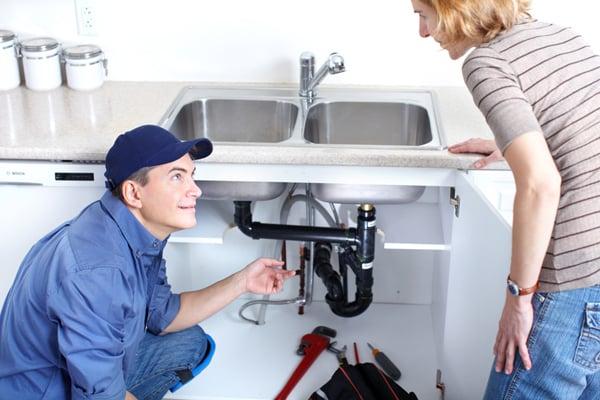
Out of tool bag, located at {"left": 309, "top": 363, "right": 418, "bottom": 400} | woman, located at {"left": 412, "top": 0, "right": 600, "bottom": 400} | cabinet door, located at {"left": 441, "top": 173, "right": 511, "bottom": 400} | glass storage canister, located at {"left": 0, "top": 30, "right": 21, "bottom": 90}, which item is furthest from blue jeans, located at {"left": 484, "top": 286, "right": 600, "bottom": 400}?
glass storage canister, located at {"left": 0, "top": 30, "right": 21, "bottom": 90}

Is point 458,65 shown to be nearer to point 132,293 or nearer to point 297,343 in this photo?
point 297,343

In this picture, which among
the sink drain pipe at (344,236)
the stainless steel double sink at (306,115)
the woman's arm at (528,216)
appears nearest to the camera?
the woman's arm at (528,216)

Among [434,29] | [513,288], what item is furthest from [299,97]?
[513,288]

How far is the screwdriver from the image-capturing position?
229cm

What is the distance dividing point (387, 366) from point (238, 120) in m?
0.87

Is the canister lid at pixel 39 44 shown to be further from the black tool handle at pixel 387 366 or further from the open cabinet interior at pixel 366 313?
the black tool handle at pixel 387 366

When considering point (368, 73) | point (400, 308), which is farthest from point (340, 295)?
point (368, 73)

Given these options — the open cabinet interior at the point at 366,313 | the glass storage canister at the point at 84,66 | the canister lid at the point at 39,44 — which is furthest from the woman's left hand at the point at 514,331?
the canister lid at the point at 39,44

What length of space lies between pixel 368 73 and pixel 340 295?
26.8 inches

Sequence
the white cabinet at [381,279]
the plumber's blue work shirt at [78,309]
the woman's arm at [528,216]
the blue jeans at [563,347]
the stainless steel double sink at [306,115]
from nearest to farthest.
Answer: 1. the woman's arm at [528,216]
2. the blue jeans at [563,347]
3. the plumber's blue work shirt at [78,309]
4. the white cabinet at [381,279]
5. the stainless steel double sink at [306,115]

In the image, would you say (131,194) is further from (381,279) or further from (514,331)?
(381,279)

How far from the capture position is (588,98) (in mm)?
1222

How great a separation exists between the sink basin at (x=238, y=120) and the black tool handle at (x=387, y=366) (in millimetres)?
724

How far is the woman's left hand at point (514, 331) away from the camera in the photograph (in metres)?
1.33
